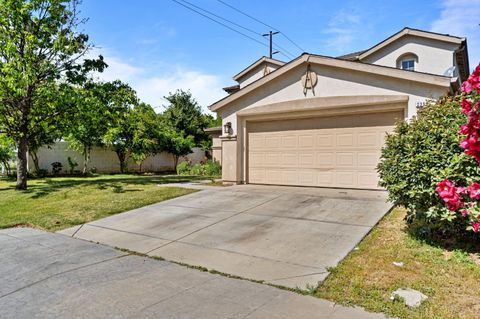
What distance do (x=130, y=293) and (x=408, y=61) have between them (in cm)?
1685

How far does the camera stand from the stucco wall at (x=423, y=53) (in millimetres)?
15219

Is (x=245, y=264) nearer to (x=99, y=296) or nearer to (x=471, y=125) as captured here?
(x=99, y=296)

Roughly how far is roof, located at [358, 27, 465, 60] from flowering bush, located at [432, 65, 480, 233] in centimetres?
1365

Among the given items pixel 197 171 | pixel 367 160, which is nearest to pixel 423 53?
pixel 367 160

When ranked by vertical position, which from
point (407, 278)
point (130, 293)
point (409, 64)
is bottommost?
point (130, 293)

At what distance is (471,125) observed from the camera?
254cm

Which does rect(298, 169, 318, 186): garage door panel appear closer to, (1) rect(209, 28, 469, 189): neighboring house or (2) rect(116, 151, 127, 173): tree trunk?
(1) rect(209, 28, 469, 189): neighboring house

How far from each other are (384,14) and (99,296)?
47.3 ft

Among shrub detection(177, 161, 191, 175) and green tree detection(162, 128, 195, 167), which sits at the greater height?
green tree detection(162, 128, 195, 167)

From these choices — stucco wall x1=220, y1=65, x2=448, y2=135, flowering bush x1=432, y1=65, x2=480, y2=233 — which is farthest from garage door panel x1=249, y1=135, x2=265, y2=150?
flowering bush x1=432, y1=65, x2=480, y2=233

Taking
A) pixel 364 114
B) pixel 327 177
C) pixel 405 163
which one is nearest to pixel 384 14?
pixel 364 114

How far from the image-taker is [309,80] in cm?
1038

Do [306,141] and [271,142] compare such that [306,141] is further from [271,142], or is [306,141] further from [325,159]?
[271,142]

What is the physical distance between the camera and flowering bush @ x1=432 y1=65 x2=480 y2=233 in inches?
99.3
